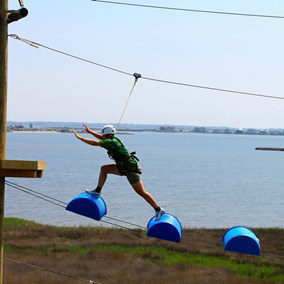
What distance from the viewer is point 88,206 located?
13.2 meters

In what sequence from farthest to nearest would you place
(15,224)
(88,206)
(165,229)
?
(15,224), (88,206), (165,229)

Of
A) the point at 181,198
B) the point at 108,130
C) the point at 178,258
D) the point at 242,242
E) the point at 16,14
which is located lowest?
the point at 242,242

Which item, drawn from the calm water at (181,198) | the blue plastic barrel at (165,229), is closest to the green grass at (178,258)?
the blue plastic barrel at (165,229)

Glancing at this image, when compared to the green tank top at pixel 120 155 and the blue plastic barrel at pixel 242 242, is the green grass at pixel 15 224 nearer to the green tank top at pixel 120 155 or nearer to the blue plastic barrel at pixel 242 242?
the green tank top at pixel 120 155

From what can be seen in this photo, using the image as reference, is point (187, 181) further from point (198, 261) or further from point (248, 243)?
point (248, 243)

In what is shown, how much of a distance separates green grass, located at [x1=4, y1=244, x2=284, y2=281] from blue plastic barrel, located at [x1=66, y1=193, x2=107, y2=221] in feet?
54.2

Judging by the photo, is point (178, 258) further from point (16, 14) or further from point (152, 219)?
point (16, 14)

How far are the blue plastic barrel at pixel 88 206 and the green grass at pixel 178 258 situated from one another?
16512 millimetres

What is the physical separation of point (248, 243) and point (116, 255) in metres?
19.5

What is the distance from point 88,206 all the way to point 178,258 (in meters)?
19.0

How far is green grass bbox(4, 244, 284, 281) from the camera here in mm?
28984

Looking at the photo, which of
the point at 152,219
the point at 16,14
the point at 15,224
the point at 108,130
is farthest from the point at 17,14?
the point at 15,224

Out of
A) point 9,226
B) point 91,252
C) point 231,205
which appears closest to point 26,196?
point 231,205

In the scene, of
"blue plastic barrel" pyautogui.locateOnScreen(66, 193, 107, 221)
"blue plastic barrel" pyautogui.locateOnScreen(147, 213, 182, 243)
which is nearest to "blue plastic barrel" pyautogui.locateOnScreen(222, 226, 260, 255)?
"blue plastic barrel" pyautogui.locateOnScreen(147, 213, 182, 243)
